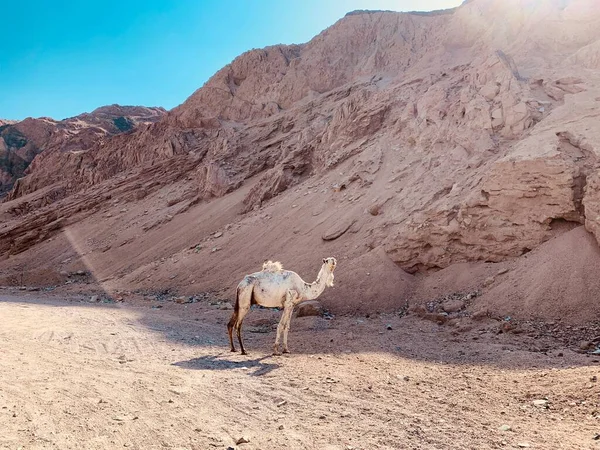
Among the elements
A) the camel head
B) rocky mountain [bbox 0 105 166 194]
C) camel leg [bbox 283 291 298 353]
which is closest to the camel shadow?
camel leg [bbox 283 291 298 353]

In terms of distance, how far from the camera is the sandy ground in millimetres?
3809

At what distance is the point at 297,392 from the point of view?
16.9 ft

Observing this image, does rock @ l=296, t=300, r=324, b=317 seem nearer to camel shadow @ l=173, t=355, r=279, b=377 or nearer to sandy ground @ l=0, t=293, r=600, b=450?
sandy ground @ l=0, t=293, r=600, b=450

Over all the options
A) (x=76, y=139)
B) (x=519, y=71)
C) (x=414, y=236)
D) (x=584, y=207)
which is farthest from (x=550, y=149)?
(x=76, y=139)

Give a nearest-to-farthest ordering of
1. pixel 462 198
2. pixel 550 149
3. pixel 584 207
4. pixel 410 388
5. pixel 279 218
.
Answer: pixel 410 388 → pixel 584 207 → pixel 550 149 → pixel 462 198 → pixel 279 218

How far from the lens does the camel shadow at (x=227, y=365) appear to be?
20.6 ft

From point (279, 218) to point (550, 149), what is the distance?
34.1ft

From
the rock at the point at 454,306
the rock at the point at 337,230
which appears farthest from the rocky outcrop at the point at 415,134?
the rock at the point at 454,306

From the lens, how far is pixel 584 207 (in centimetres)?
981

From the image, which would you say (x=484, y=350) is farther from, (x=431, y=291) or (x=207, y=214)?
(x=207, y=214)

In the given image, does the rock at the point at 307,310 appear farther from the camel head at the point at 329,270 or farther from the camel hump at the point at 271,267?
the camel hump at the point at 271,267

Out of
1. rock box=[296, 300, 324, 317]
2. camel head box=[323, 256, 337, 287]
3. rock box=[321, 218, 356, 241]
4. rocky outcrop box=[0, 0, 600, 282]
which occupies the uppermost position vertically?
rocky outcrop box=[0, 0, 600, 282]

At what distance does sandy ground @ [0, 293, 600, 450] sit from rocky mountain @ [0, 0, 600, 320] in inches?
154

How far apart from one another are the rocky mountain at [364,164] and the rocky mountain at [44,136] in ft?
43.2
